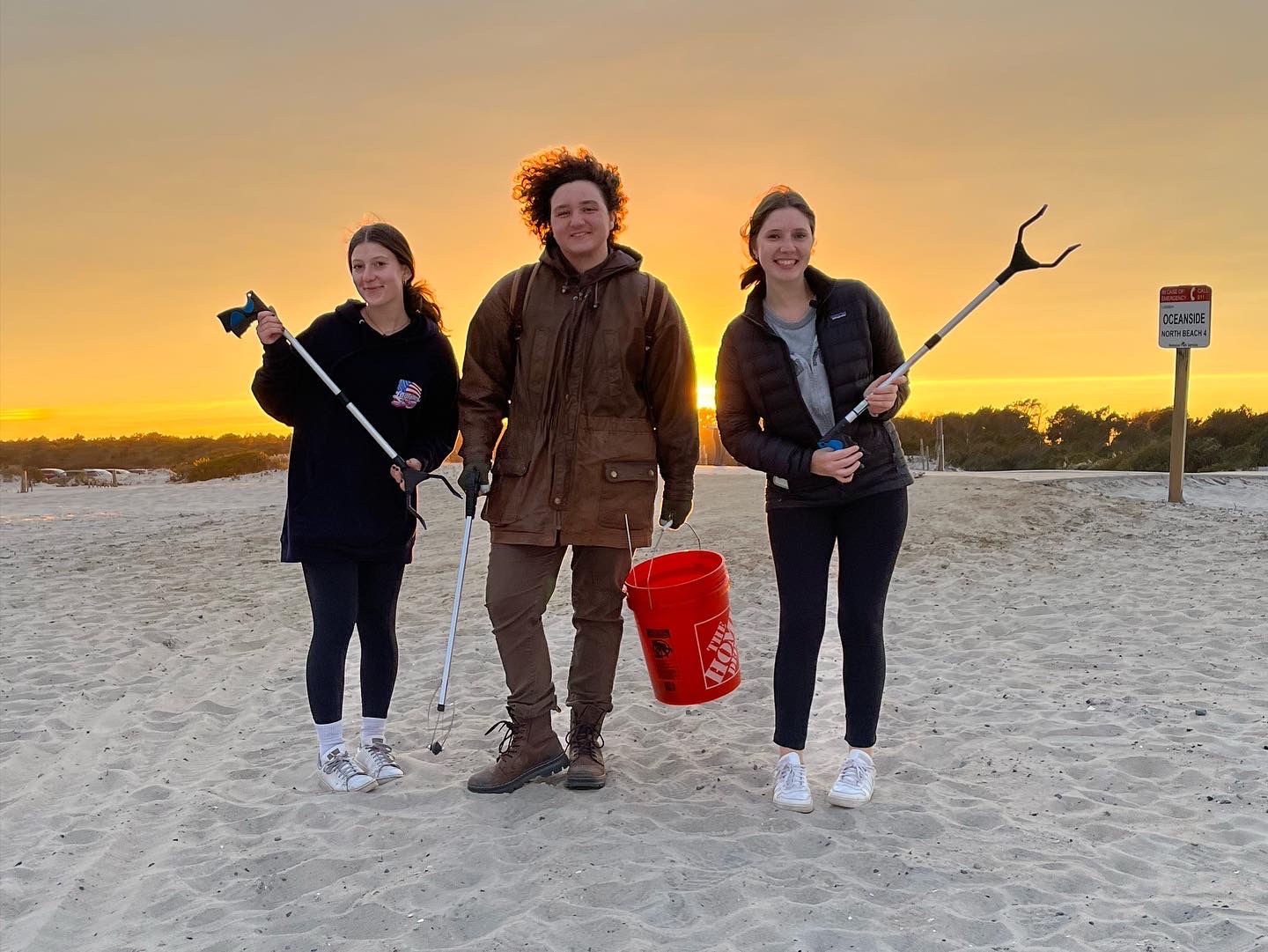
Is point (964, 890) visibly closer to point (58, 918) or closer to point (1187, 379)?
point (58, 918)

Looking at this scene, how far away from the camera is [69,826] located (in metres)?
3.68

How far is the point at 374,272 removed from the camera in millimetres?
3525

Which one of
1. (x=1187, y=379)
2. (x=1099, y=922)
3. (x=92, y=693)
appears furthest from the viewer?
(x=1187, y=379)

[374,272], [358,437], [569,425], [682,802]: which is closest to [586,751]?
[682,802]

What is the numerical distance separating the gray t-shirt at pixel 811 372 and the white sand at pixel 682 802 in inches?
53.5

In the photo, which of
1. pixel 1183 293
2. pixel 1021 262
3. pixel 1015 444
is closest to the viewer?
pixel 1021 262

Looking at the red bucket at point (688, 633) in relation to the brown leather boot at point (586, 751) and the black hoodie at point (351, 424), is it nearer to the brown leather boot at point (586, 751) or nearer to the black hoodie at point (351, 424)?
the brown leather boot at point (586, 751)

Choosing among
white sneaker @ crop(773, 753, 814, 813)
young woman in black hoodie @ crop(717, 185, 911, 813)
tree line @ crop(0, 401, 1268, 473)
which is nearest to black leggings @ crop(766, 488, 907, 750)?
young woman in black hoodie @ crop(717, 185, 911, 813)

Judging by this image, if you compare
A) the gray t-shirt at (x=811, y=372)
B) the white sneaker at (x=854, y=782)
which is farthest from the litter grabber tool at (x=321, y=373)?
the white sneaker at (x=854, y=782)

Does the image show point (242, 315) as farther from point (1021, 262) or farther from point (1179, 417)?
point (1179, 417)

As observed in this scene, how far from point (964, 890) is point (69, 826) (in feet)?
10.2

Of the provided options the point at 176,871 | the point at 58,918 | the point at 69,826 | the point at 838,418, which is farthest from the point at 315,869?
the point at 838,418

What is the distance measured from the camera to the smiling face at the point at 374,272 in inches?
139

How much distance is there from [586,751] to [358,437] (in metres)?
1.41
